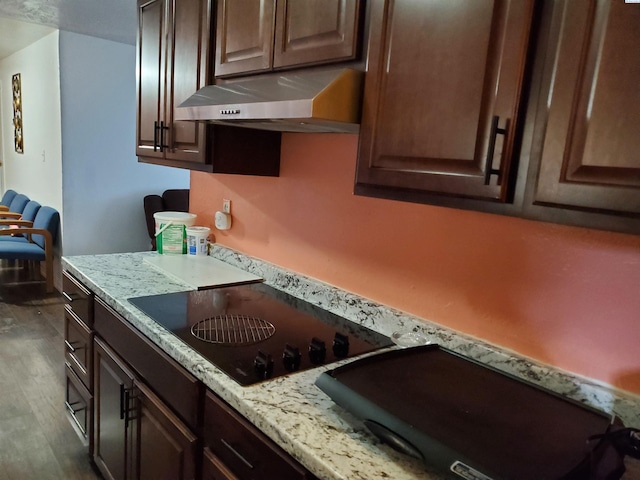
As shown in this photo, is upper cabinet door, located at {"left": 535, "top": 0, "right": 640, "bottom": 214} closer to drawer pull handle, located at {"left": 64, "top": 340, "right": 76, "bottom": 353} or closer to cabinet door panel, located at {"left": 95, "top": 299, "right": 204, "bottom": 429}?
cabinet door panel, located at {"left": 95, "top": 299, "right": 204, "bottom": 429}

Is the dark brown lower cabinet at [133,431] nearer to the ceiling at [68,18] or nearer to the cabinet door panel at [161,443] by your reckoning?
the cabinet door panel at [161,443]

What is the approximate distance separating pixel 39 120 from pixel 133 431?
4138 millimetres

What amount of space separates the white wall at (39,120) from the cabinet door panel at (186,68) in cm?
279

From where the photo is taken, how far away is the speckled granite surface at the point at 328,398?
87 centimetres

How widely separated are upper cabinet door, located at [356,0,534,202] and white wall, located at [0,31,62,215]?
156 inches

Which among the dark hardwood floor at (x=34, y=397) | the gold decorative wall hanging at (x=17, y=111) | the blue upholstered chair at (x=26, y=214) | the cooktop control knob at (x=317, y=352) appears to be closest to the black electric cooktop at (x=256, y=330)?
the cooktop control knob at (x=317, y=352)

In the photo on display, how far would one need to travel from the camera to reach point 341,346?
1.32 m

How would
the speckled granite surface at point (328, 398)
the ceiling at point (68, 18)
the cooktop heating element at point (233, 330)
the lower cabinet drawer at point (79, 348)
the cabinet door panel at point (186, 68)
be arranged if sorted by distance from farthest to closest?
the ceiling at point (68, 18) → the lower cabinet drawer at point (79, 348) → the cabinet door panel at point (186, 68) → the cooktop heating element at point (233, 330) → the speckled granite surface at point (328, 398)

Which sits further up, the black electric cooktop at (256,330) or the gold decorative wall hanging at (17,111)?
the gold decorative wall hanging at (17,111)

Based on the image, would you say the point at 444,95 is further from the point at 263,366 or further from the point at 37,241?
the point at 37,241

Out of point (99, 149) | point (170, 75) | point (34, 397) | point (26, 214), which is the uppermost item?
point (170, 75)

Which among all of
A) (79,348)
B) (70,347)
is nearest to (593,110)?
(79,348)

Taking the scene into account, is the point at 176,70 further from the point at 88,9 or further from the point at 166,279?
the point at 88,9

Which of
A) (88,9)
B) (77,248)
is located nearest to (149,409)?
(88,9)
